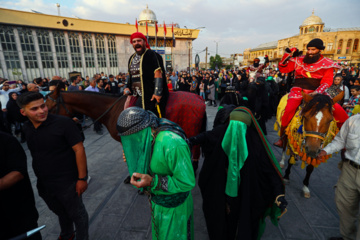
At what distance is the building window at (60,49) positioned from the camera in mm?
28344

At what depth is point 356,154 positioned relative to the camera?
2.13 m

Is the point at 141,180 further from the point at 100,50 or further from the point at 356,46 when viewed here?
the point at 356,46

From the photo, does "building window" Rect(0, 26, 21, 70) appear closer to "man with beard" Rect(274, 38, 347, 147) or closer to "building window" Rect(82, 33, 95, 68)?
"building window" Rect(82, 33, 95, 68)

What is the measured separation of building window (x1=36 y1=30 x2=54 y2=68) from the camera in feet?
88.8

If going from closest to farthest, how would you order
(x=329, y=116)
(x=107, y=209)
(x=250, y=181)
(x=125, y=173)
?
(x=250, y=181) → (x=329, y=116) → (x=107, y=209) → (x=125, y=173)

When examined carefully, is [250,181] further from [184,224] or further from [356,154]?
[356,154]

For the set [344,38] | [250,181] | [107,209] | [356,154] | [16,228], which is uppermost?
[344,38]

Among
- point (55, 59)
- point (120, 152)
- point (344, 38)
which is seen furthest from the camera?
point (344, 38)

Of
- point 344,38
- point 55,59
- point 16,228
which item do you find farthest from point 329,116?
point 344,38

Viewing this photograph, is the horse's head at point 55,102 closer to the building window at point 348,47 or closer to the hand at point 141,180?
the hand at point 141,180

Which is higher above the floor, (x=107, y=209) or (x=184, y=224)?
(x=184, y=224)

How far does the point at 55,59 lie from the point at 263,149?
1398 inches

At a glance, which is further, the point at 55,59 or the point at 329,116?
the point at 55,59

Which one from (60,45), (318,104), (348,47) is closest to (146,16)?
(60,45)
